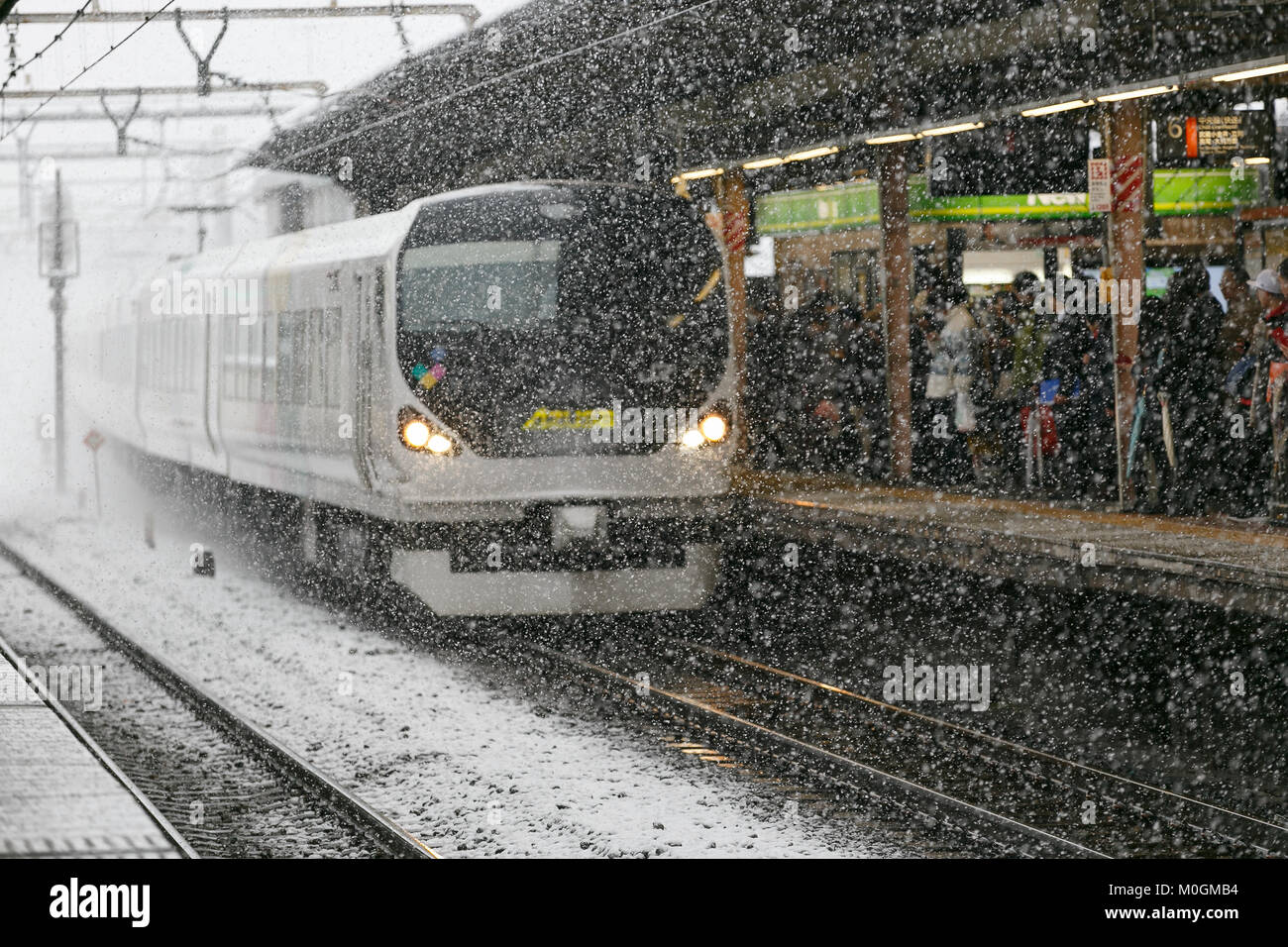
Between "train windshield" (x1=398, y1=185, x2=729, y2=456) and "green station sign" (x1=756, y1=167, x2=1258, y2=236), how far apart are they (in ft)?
18.9

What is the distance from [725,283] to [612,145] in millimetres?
7626

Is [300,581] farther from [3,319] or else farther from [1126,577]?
[3,319]

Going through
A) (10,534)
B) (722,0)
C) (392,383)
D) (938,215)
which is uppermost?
(722,0)

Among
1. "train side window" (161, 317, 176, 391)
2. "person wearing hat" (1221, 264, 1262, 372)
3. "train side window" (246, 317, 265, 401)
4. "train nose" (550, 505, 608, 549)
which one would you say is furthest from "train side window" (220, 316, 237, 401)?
"person wearing hat" (1221, 264, 1262, 372)

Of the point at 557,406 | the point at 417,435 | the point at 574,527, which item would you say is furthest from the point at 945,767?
the point at 417,435

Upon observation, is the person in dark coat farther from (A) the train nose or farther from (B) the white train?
(A) the train nose

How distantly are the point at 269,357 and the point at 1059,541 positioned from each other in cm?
550

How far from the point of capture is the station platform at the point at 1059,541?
8570 millimetres

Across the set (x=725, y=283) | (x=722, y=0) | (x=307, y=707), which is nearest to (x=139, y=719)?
(x=307, y=707)

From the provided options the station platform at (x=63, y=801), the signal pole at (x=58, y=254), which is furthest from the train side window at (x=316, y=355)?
the signal pole at (x=58, y=254)

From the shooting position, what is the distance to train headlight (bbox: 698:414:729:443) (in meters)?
9.72

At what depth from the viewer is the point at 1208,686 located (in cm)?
823

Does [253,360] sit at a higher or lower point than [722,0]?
lower

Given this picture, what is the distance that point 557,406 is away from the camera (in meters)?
9.50
